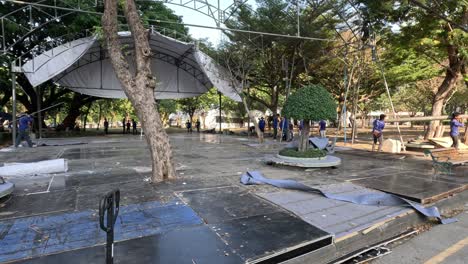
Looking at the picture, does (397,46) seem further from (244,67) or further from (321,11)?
(244,67)

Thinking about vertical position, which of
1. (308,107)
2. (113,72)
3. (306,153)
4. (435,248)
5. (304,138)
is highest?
(113,72)

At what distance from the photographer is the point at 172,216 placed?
4.60 meters

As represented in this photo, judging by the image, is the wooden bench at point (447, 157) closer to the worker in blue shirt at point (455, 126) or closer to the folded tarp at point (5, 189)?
the worker in blue shirt at point (455, 126)

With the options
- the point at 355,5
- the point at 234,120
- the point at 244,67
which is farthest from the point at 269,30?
the point at 234,120

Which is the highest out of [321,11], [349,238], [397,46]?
[321,11]

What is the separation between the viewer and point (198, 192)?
5969mm

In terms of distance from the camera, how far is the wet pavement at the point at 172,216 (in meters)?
3.47

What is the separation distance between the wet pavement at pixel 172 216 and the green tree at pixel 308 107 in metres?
1.43

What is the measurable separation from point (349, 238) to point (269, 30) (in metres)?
14.4

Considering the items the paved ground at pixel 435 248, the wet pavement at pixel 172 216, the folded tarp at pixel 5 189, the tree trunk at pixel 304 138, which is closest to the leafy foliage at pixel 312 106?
the tree trunk at pixel 304 138

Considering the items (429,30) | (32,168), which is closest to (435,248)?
(32,168)

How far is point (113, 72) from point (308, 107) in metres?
20.0

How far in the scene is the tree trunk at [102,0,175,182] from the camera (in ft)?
21.3

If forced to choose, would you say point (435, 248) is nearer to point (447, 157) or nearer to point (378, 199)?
point (378, 199)
